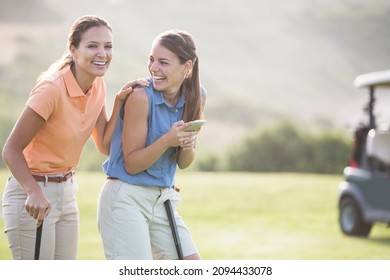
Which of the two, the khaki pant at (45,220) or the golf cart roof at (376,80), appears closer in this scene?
the khaki pant at (45,220)

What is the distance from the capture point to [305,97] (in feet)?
52.2

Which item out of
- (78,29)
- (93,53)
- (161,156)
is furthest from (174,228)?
(78,29)

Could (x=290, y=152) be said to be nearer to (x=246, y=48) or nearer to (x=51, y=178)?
(x=246, y=48)

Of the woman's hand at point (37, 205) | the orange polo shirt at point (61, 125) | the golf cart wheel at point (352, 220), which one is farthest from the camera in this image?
the golf cart wheel at point (352, 220)

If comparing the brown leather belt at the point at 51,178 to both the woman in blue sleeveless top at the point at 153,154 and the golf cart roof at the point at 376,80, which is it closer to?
the woman in blue sleeveless top at the point at 153,154

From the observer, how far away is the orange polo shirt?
8.92 feet

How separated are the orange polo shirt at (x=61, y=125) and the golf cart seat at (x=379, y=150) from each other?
13.1 feet

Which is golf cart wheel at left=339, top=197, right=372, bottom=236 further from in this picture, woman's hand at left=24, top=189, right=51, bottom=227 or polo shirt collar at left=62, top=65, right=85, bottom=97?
woman's hand at left=24, top=189, right=51, bottom=227

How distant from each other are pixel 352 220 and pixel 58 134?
174 inches

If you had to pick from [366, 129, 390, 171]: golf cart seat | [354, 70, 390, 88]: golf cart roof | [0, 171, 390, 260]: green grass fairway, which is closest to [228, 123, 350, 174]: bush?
[0, 171, 390, 260]: green grass fairway

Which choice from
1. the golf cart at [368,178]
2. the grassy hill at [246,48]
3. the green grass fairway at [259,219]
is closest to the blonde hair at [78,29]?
the green grass fairway at [259,219]

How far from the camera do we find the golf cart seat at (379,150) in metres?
6.42
